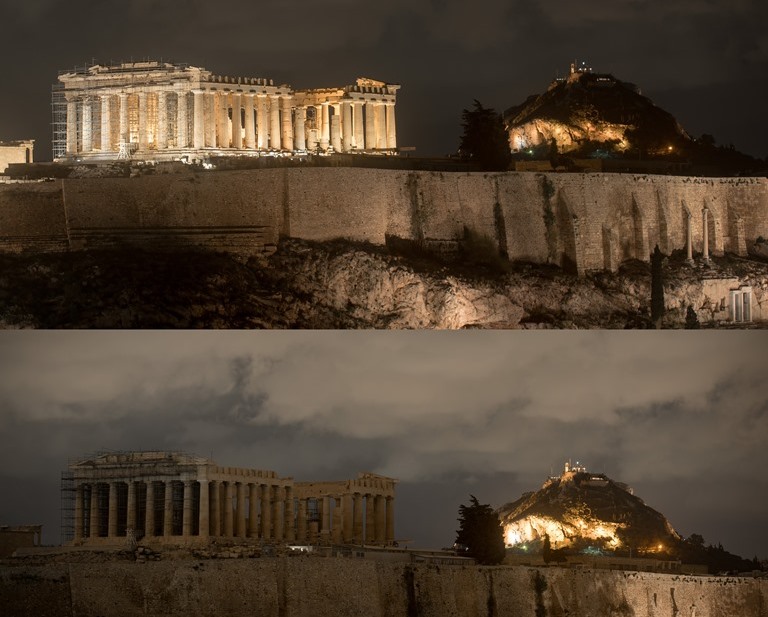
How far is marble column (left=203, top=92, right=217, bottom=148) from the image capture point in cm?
4803

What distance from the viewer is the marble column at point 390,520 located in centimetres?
3556

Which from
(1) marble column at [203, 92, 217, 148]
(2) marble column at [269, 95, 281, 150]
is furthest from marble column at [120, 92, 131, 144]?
(2) marble column at [269, 95, 281, 150]

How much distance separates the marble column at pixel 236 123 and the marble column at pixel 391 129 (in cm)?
365

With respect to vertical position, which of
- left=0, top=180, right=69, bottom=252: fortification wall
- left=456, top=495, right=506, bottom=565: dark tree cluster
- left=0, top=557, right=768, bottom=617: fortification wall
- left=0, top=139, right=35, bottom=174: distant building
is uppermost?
left=0, top=139, right=35, bottom=174: distant building

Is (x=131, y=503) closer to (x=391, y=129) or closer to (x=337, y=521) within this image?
(x=337, y=521)

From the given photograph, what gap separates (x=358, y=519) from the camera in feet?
117

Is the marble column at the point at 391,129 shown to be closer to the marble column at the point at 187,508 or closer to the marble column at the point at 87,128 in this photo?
the marble column at the point at 87,128

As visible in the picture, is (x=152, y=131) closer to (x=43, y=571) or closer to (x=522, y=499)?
(x=522, y=499)

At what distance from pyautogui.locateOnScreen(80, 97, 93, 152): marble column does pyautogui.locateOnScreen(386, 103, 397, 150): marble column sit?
723 centimetres

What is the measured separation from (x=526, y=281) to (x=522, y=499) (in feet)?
25.2

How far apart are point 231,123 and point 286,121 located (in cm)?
147

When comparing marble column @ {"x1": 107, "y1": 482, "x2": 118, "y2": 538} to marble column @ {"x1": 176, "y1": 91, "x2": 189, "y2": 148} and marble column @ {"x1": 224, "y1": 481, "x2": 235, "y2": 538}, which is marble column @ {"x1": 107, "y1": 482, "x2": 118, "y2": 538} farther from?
marble column @ {"x1": 176, "y1": 91, "x2": 189, "y2": 148}

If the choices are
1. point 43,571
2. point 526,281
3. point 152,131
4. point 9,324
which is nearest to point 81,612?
point 43,571

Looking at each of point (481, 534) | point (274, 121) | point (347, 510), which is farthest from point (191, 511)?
point (274, 121)
